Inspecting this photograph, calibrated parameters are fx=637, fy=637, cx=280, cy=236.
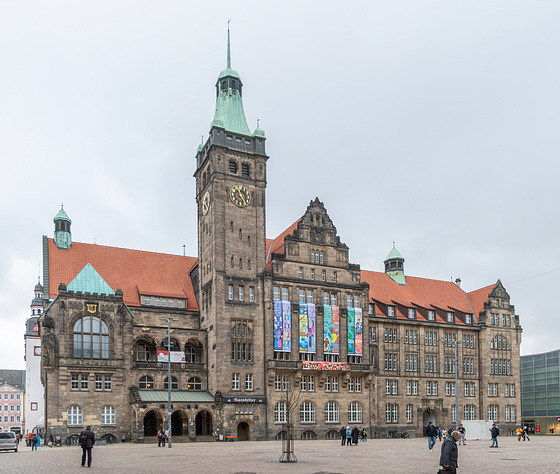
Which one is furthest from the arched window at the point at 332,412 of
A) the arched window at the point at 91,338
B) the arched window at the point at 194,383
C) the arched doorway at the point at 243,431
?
the arched window at the point at 91,338

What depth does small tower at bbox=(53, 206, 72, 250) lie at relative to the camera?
68.1 metres

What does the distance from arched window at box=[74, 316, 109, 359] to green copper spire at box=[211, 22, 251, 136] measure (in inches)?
981

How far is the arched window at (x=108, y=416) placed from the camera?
5900 cm

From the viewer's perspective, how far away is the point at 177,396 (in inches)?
2398

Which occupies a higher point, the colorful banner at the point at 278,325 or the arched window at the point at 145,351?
the colorful banner at the point at 278,325

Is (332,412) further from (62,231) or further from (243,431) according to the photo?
(62,231)

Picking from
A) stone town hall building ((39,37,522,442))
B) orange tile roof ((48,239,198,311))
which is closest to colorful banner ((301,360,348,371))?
stone town hall building ((39,37,522,442))

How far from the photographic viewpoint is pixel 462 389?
7944cm

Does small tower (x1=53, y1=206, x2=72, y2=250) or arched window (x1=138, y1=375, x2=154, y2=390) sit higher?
small tower (x1=53, y1=206, x2=72, y2=250)

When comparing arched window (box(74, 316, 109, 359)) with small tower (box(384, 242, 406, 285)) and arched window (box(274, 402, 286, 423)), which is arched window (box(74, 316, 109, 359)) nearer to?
arched window (box(274, 402, 286, 423))

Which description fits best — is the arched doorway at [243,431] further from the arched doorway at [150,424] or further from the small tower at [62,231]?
the small tower at [62,231]

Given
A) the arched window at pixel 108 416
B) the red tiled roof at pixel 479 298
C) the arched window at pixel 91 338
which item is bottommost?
the arched window at pixel 108 416

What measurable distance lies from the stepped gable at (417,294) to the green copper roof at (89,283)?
3267cm

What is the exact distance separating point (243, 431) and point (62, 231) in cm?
2857
